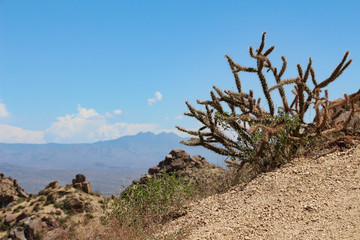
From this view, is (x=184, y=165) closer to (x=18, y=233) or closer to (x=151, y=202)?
(x=151, y=202)

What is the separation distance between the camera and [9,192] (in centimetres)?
3009

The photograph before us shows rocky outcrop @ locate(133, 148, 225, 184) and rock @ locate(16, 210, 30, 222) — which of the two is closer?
rocky outcrop @ locate(133, 148, 225, 184)

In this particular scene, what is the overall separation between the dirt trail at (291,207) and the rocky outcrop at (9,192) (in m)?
27.2

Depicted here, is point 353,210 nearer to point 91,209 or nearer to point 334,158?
point 334,158

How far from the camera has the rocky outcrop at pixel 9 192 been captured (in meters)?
29.6

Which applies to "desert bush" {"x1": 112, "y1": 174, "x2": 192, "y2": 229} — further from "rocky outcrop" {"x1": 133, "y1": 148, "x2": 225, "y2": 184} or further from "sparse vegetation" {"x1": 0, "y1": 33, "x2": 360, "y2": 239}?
"rocky outcrop" {"x1": 133, "y1": 148, "x2": 225, "y2": 184}

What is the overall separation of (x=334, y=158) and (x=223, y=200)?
255cm

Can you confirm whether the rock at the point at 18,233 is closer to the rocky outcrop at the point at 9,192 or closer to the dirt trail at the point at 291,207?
the rocky outcrop at the point at 9,192

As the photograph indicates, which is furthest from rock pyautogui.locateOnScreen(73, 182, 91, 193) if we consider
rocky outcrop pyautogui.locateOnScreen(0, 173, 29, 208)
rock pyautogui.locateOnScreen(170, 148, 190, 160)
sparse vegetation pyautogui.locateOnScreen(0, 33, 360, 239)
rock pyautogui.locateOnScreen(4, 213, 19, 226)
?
sparse vegetation pyautogui.locateOnScreen(0, 33, 360, 239)

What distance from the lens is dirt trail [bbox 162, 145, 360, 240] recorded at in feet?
16.9

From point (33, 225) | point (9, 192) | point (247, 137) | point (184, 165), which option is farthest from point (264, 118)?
point (9, 192)

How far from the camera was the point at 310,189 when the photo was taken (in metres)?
6.27

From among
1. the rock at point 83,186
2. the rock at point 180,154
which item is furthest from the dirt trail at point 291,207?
the rock at point 83,186

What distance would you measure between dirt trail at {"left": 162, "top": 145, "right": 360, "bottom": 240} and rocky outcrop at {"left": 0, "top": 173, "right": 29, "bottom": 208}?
89.1 ft
